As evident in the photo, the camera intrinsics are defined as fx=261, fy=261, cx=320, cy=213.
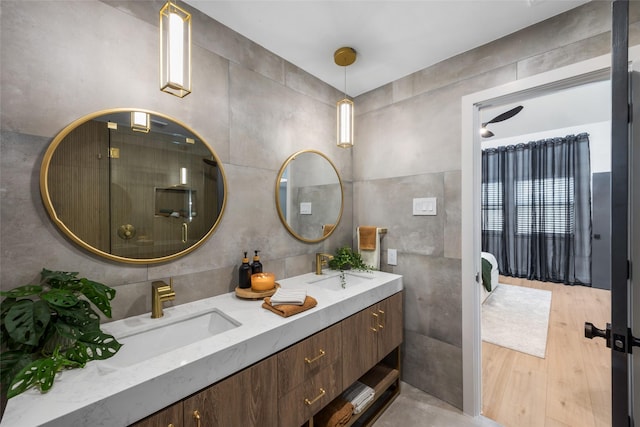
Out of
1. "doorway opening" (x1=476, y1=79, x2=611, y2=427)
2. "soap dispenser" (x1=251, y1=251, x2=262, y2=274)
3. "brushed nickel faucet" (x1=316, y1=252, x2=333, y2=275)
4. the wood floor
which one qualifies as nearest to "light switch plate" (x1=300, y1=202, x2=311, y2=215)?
"brushed nickel faucet" (x1=316, y1=252, x2=333, y2=275)

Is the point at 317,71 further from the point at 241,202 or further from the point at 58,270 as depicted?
the point at 58,270

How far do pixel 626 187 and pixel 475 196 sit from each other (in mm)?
1057

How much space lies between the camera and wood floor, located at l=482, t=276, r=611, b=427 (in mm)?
1742

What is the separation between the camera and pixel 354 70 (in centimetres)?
206

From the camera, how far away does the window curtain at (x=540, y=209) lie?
14.1ft

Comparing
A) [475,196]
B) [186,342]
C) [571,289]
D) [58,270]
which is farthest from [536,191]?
[58,270]

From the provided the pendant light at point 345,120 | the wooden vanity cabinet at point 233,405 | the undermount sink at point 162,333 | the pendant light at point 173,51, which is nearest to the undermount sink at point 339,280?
the undermount sink at point 162,333

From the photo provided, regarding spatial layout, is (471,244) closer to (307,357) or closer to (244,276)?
(307,357)

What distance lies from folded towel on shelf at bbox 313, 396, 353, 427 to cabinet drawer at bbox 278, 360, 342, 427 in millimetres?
169

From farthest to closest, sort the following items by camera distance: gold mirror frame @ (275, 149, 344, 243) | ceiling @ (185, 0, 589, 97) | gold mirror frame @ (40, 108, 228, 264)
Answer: gold mirror frame @ (275, 149, 344, 243), ceiling @ (185, 0, 589, 97), gold mirror frame @ (40, 108, 228, 264)

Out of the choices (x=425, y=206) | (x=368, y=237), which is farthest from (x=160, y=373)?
(x=425, y=206)

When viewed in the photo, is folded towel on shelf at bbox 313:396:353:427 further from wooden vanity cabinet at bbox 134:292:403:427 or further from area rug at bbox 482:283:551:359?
area rug at bbox 482:283:551:359

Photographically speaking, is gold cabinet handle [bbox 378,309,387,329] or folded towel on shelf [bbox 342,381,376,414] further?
gold cabinet handle [bbox 378,309,387,329]

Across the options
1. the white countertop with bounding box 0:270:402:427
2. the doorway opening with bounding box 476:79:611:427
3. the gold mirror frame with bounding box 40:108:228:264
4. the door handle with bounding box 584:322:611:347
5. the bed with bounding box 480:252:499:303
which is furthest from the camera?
the bed with bounding box 480:252:499:303
